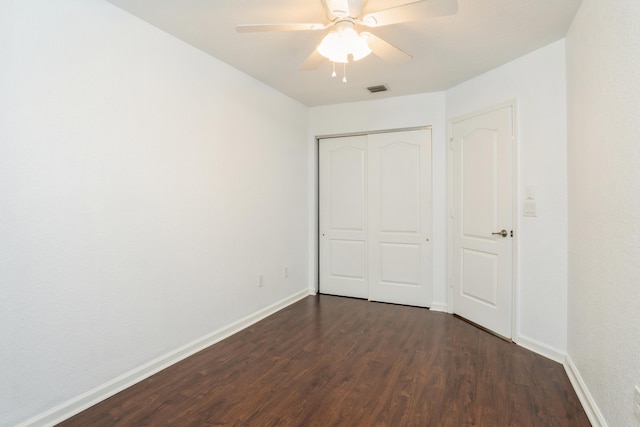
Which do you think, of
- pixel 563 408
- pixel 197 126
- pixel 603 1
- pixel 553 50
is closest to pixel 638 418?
pixel 563 408

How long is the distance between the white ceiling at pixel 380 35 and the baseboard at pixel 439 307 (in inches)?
97.2

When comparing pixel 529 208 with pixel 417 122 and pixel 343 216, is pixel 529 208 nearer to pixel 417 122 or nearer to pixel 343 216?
pixel 417 122

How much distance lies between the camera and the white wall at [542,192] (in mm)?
2637

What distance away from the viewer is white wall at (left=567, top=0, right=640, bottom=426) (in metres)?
1.48

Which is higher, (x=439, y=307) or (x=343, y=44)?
(x=343, y=44)

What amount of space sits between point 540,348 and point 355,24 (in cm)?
288

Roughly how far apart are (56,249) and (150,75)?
Result: 1355 mm

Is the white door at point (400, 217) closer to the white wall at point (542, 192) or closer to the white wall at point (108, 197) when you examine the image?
the white wall at point (542, 192)

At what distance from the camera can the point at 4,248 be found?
169 centimetres

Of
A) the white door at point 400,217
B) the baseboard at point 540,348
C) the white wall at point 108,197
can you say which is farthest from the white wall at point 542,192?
the white wall at point 108,197

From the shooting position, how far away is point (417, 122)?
396 cm

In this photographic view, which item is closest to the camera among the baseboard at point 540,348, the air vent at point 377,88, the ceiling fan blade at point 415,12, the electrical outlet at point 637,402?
the electrical outlet at point 637,402

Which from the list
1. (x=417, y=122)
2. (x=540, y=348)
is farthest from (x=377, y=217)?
(x=540, y=348)

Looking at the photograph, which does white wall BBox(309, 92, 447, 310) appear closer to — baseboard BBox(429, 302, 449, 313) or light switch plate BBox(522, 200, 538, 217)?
baseboard BBox(429, 302, 449, 313)
